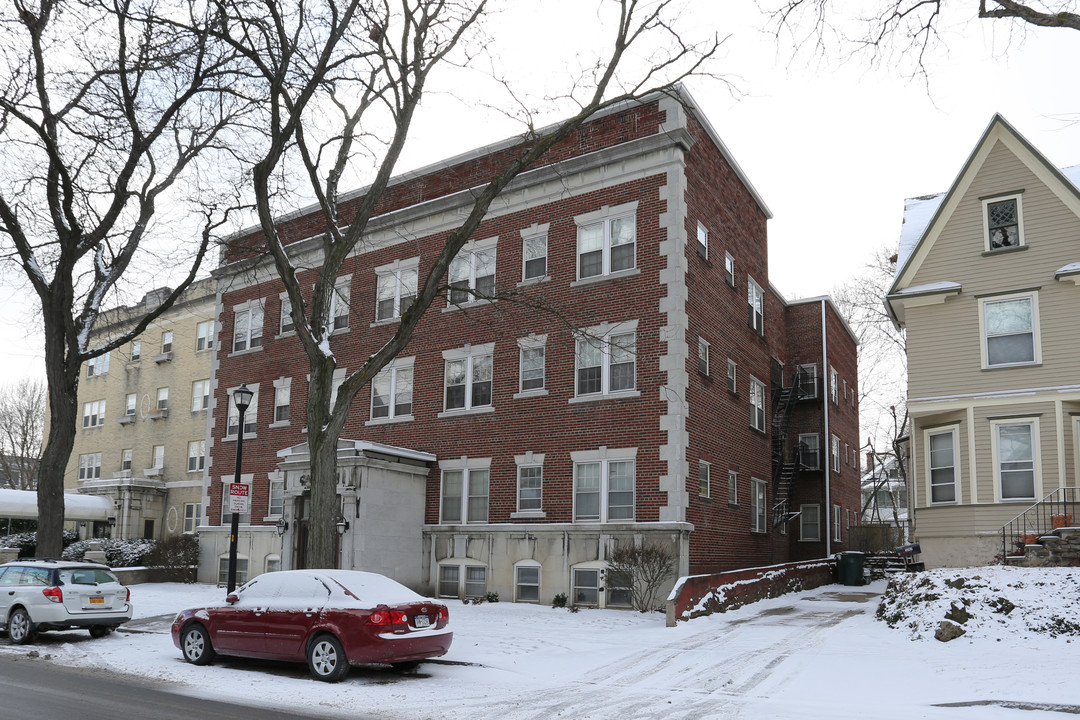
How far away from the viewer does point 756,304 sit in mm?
29234

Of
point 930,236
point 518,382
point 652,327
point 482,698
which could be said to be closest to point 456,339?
point 518,382

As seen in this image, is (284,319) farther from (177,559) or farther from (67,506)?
(67,506)

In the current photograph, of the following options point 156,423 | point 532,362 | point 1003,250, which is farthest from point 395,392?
point 156,423

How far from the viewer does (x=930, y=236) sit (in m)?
23.0

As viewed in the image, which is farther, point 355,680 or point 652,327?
point 652,327

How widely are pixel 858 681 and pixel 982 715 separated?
2108 millimetres

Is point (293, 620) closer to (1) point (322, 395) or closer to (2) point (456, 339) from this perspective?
(1) point (322, 395)

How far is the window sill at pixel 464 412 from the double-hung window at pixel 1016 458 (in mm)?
13079

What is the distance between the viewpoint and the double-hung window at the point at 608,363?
22531 millimetres

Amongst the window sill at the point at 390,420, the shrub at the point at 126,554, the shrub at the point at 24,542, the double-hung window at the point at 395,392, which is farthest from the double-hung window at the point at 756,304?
the shrub at the point at 24,542

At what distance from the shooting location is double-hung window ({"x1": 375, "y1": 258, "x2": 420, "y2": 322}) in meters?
27.8

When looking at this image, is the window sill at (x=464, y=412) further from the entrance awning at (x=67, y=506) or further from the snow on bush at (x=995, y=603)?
the entrance awning at (x=67, y=506)

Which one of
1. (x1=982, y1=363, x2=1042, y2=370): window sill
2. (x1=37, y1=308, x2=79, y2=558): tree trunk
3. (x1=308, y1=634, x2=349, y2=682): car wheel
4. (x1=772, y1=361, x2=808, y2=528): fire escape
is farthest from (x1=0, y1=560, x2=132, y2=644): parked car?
(x1=772, y1=361, x2=808, y2=528): fire escape

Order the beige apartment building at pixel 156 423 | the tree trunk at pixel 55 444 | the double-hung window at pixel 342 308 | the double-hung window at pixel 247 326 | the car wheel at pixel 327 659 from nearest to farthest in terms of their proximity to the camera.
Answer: the car wheel at pixel 327 659
the tree trunk at pixel 55 444
the double-hung window at pixel 342 308
the double-hung window at pixel 247 326
the beige apartment building at pixel 156 423
